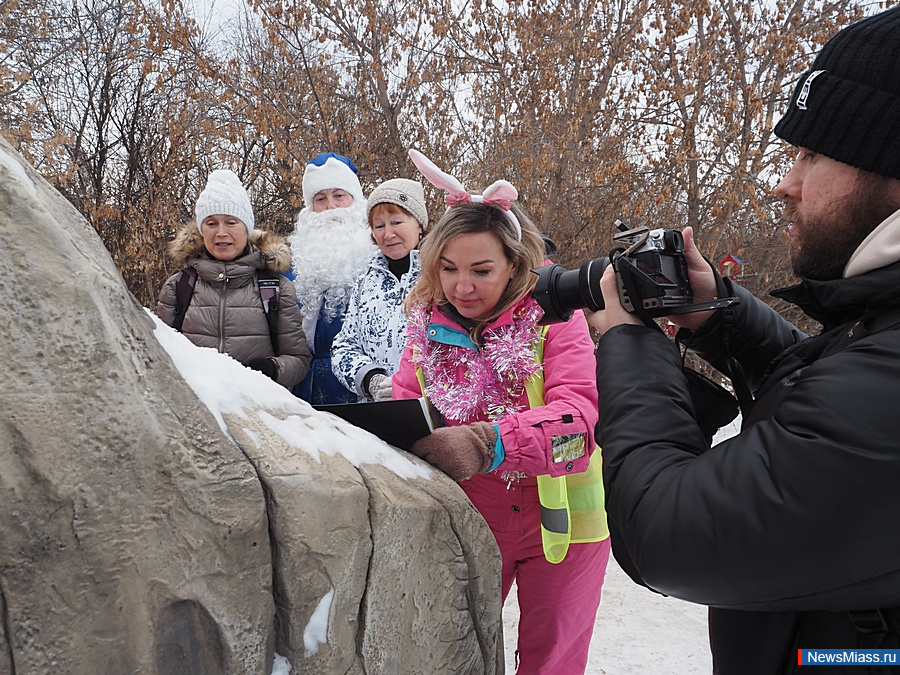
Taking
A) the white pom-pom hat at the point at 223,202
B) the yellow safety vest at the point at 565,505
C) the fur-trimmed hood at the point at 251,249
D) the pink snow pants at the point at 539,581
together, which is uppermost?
the white pom-pom hat at the point at 223,202

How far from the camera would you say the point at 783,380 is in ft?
3.65

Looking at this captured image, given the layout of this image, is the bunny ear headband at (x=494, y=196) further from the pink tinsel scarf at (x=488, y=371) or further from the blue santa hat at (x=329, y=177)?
the blue santa hat at (x=329, y=177)

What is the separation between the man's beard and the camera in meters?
1.03

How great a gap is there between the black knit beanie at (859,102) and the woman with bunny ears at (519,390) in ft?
2.97

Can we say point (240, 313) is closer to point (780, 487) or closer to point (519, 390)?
point (519, 390)

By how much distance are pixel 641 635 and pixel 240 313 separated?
2.54 meters

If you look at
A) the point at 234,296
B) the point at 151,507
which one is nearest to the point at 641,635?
the point at 234,296

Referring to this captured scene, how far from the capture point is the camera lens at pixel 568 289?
4.67 feet

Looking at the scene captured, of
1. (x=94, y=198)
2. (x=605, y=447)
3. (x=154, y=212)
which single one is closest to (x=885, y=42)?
(x=605, y=447)

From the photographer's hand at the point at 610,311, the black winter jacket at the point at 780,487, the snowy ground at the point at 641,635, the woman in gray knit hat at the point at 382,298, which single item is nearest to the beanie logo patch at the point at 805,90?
the black winter jacket at the point at 780,487

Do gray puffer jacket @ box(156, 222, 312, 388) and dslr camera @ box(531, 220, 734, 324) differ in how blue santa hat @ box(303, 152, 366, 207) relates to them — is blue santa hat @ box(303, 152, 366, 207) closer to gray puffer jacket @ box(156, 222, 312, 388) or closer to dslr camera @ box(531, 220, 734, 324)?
gray puffer jacket @ box(156, 222, 312, 388)

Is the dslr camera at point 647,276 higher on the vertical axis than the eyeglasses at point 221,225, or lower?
lower

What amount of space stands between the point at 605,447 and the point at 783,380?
310mm

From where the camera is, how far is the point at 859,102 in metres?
1.04
